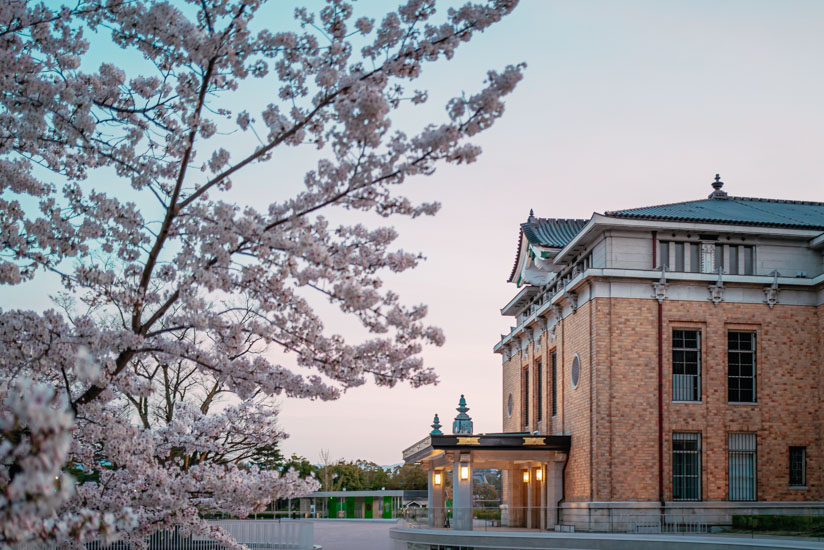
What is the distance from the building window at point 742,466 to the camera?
94.5 feet

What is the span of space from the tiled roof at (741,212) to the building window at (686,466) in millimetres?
6996

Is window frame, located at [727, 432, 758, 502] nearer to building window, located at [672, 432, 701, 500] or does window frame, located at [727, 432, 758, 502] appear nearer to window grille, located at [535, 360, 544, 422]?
building window, located at [672, 432, 701, 500]

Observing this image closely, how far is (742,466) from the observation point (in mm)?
29016

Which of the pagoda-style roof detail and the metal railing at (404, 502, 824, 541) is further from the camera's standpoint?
the pagoda-style roof detail

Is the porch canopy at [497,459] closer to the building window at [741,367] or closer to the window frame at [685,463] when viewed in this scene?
the window frame at [685,463]

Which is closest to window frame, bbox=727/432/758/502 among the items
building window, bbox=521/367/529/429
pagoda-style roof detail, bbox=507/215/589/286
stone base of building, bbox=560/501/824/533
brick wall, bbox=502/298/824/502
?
brick wall, bbox=502/298/824/502

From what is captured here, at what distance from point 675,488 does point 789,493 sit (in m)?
3.59

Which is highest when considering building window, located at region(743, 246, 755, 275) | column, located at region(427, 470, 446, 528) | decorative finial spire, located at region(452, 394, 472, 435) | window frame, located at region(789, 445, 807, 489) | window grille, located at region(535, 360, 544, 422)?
building window, located at region(743, 246, 755, 275)

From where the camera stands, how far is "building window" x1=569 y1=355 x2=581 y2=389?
30855 mm

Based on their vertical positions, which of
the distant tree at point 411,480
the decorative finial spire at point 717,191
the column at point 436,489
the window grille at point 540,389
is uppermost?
the decorative finial spire at point 717,191

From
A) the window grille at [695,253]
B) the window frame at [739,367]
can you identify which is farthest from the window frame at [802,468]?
the window grille at [695,253]

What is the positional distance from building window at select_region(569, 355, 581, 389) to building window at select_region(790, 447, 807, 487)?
23.2ft

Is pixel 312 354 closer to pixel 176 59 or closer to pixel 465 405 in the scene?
pixel 176 59

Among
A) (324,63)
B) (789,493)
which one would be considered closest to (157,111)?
(324,63)
